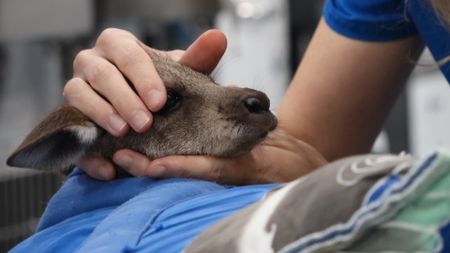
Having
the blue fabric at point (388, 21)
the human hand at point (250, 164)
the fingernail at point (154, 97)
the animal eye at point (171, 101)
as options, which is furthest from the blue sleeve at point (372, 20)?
the fingernail at point (154, 97)

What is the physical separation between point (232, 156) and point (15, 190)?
5.25 feet

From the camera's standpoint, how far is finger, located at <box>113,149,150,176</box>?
1.08 m

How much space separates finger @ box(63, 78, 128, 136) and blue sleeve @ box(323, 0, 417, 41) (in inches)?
17.5

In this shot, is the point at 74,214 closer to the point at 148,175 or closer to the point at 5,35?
the point at 148,175

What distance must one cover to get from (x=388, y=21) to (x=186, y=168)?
1.42 feet

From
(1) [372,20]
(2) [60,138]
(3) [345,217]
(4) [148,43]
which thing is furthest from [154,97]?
(4) [148,43]

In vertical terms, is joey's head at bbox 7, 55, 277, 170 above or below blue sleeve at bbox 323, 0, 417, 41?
below

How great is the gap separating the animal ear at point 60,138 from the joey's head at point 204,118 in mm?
92

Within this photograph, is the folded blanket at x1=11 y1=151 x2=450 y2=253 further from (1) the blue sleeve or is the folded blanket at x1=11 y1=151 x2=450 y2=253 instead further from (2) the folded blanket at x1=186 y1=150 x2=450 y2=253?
(1) the blue sleeve

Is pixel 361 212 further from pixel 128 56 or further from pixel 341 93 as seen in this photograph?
pixel 341 93

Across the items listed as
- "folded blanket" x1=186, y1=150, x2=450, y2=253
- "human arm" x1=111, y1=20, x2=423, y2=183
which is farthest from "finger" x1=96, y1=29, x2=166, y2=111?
"folded blanket" x1=186, y1=150, x2=450, y2=253

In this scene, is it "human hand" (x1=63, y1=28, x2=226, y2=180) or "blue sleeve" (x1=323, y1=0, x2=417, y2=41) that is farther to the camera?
"blue sleeve" (x1=323, y1=0, x2=417, y2=41)

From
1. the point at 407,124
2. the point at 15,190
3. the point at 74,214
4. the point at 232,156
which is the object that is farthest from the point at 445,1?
the point at 407,124

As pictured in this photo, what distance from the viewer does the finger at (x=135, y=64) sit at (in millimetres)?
1066
